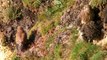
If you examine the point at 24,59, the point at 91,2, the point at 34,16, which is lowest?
the point at 24,59

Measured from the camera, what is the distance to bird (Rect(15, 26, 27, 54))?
62.8 ft

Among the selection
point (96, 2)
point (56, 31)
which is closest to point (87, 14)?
point (96, 2)

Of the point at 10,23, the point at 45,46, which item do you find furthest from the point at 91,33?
the point at 10,23

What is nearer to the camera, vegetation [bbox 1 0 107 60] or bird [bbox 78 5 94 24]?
vegetation [bbox 1 0 107 60]

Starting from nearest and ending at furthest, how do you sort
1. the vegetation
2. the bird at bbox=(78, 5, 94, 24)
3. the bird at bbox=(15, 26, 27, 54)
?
the vegetation, the bird at bbox=(78, 5, 94, 24), the bird at bbox=(15, 26, 27, 54)

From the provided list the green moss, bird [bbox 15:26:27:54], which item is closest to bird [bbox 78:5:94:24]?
the green moss

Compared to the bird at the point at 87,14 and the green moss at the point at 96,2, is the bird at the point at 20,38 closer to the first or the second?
the bird at the point at 87,14

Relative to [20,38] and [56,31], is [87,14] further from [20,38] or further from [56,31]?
[20,38]

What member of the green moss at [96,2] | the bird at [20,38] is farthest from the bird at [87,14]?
the bird at [20,38]

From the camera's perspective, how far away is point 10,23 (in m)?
21.5

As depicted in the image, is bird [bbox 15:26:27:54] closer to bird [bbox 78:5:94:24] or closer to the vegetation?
the vegetation

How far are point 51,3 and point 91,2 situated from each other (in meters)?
4.02

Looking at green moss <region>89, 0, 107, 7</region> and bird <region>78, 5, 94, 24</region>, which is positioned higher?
green moss <region>89, 0, 107, 7</region>

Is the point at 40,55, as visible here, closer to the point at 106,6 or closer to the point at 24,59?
the point at 24,59
